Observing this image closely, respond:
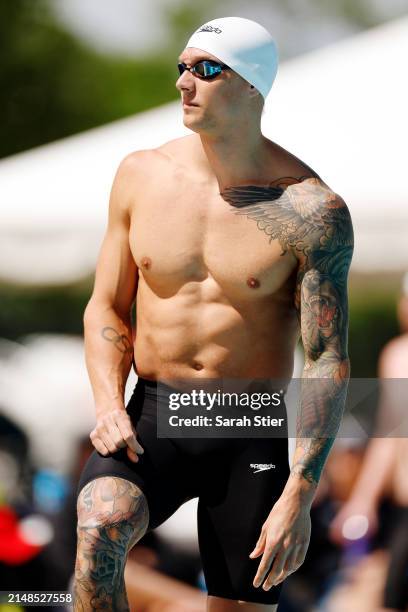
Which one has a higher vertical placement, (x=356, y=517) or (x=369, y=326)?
(x=369, y=326)

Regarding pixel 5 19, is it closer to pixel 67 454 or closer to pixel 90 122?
pixel 90 122

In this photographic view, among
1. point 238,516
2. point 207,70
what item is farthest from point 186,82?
point 238,516

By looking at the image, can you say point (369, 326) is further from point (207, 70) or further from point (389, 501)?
point (207, 70)

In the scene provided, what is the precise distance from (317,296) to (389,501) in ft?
5.91

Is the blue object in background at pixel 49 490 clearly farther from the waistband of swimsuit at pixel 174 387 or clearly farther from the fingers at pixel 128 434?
the fingers at pixel 128 434

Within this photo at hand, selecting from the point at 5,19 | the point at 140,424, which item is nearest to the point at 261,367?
the point at 140,424

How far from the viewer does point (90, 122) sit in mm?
6270

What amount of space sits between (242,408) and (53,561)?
1.83m

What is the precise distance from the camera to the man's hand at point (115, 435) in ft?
11.6

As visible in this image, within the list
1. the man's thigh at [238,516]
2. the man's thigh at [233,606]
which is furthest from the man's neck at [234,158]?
the man's thigh at [233,606]

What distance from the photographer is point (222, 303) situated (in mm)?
3658

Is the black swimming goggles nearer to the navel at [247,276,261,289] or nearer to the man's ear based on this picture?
the man's ear

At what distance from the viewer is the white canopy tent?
5.29 metres

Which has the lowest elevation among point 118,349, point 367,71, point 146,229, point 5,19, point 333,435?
point 333,435
